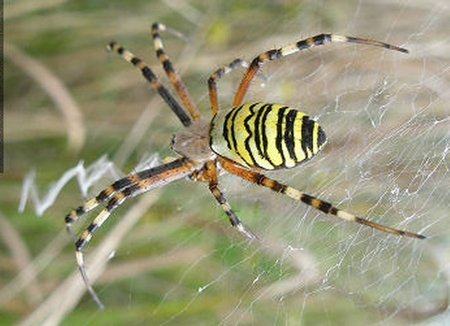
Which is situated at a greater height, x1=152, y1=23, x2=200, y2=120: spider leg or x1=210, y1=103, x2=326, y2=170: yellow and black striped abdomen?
x1=152, y1=23, x2=200, y2=120: spider leg

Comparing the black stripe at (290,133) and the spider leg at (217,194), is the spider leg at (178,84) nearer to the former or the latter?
the spider leg at (217,194)

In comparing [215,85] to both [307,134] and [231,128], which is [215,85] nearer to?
[231,128]

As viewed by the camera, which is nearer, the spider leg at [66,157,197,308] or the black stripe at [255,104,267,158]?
the black stripe at [255,104,267,158]

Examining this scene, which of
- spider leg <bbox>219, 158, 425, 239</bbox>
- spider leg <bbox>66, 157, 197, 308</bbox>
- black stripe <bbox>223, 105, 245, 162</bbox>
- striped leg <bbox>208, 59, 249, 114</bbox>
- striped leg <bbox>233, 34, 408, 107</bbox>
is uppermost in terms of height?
striped leg <bbox>208, 59, 249, 114</bbox>

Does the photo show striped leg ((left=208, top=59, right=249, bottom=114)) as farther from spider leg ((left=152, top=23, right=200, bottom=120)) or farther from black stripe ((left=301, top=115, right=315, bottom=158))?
black stripe ((left=301, top=115, right=315, bottom=158))

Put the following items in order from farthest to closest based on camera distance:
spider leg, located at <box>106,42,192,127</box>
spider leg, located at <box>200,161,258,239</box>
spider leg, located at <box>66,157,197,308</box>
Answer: spider leg, located at <box>106,42,192,127</box> → spider leg, located at <box>66,157,197,308</box> → spider leg, located at <box>200,161,258,239</box>

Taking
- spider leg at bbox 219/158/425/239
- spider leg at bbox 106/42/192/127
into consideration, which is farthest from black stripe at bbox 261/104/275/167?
spider leg at bbox 106/42/192/127


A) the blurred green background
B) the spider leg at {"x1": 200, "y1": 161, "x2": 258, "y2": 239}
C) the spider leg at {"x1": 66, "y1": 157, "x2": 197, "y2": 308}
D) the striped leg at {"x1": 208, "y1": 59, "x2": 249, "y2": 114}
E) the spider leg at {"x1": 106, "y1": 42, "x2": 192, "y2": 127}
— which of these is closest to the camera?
the blurred green background
